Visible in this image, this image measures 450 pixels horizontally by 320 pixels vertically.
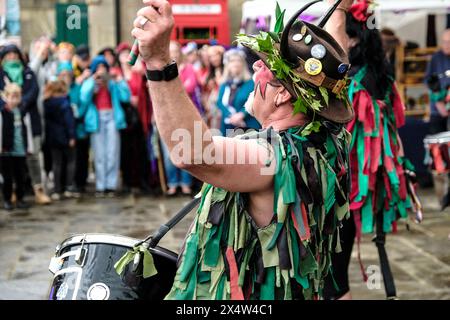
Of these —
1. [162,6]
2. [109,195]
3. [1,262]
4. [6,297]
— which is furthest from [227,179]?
[109,195]

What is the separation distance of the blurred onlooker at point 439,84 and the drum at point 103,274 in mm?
6529

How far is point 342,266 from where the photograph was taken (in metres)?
4.62

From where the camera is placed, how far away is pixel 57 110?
31.3 feet

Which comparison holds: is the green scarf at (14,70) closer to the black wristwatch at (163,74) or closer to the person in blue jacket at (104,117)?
the person in blue jacket at (104,117)

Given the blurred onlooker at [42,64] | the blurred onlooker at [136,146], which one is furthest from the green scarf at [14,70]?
the blurred onlooker at [136,146]

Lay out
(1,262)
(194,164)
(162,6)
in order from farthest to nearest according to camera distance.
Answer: (1,262)
(194,164)
(162,6)

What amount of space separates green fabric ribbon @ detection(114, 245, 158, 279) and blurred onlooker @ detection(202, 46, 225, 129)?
23.1 ft

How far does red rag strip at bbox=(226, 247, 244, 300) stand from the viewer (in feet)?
8.29

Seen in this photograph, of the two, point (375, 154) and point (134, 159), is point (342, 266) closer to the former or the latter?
point (375, 154)

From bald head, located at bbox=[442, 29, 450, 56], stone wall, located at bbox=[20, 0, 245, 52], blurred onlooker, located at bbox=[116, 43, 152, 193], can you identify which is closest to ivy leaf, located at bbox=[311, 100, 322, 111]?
bald head, located at bbox=[442, 29, 450, 56]

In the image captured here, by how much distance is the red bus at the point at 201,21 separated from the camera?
49.8 ft

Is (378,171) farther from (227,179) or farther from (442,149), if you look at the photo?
(227,179)

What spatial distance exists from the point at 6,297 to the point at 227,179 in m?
3.67

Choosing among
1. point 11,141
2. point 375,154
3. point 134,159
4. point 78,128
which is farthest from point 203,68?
point 375,154
